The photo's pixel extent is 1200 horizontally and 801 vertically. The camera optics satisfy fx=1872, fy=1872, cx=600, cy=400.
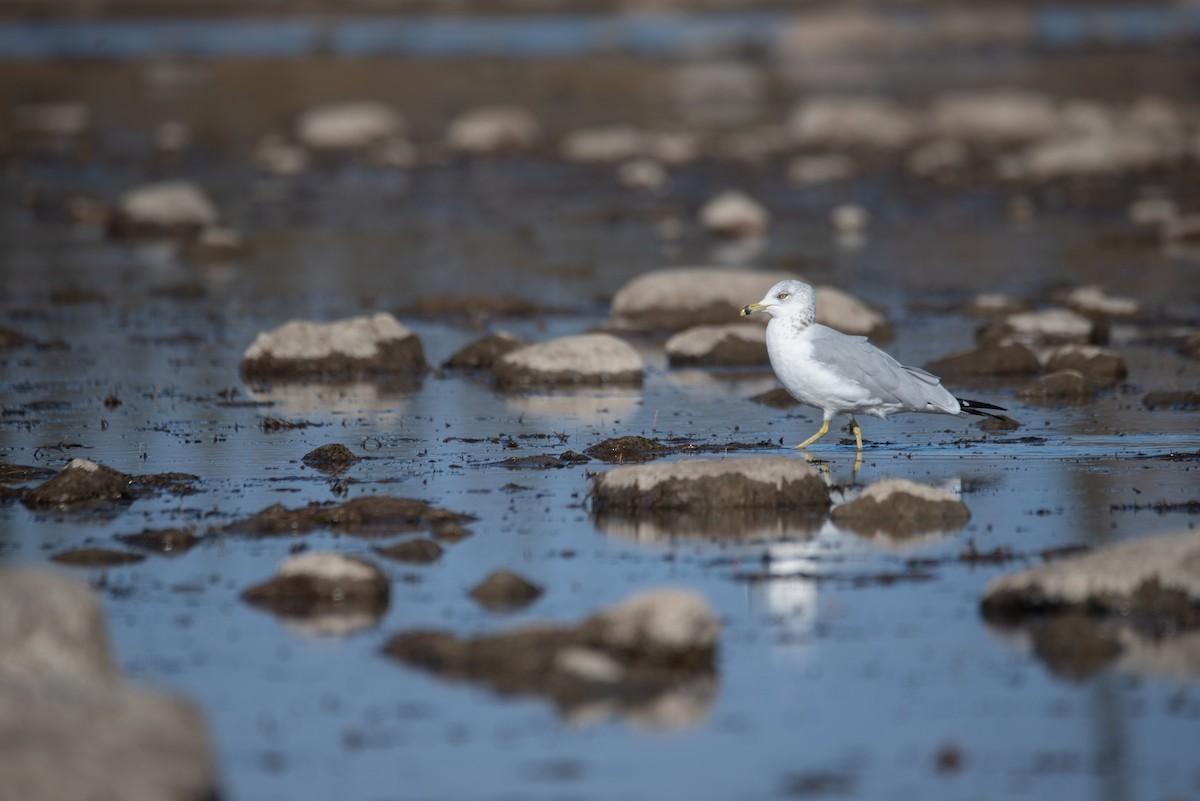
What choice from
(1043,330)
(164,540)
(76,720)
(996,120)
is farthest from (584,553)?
(996,120)

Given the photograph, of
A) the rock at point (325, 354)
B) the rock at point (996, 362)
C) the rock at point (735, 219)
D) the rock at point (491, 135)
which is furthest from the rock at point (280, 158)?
the rock at point (996, 362)

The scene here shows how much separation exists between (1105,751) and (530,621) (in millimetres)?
3031

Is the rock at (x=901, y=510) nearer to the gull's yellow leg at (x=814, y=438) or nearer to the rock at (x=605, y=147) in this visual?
the gull's yellow leg at (x=814, y=438)

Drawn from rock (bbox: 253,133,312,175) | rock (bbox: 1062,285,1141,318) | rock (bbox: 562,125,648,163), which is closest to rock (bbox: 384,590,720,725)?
rock (bbox: 1062,285,1141,318)

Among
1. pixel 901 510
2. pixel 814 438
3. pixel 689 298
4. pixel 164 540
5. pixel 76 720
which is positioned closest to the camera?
pixel 76 720

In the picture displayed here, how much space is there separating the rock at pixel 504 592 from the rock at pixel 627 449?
3.48m

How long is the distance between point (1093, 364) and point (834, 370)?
16.0 feet

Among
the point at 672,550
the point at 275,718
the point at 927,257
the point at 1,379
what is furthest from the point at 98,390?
the point at 927,257

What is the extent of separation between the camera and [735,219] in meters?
30.4

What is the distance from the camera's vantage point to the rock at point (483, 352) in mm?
18047

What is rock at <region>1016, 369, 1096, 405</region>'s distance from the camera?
Result: 16.0 m

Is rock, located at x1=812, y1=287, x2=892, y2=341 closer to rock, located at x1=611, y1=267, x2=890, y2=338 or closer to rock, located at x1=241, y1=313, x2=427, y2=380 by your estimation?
rock, located at x1=611, y1=267, x2=890, y2=338

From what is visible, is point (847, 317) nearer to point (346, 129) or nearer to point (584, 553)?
point (584, 553)

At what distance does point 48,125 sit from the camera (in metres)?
49.8
